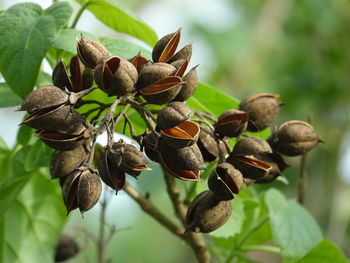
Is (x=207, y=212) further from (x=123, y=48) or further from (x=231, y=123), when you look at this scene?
(x=123, y=48)

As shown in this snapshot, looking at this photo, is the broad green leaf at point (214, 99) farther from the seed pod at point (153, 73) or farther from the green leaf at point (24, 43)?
the seed pod at point (153, 73)

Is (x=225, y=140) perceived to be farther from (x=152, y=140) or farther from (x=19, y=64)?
(x=19, y=64)

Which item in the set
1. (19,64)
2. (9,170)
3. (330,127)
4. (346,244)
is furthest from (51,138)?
(330,127)

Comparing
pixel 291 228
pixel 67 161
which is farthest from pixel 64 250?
pixel 67 161

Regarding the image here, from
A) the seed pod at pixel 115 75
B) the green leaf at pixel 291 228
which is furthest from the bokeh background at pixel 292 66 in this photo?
the seed pod at pixel 115 75

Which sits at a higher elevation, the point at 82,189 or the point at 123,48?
the point at 123,48

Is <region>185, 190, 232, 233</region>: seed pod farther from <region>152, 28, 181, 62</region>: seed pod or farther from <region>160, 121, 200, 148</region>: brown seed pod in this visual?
<region>152, 28, 181, 62</region>: seed pod

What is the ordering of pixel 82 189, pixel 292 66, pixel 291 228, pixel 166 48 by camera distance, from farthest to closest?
pixel 292 66, pixel 291 228, pixel 166 48, pixel 82 189
